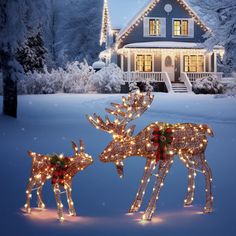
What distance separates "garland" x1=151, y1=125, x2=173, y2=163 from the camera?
6.63 metres

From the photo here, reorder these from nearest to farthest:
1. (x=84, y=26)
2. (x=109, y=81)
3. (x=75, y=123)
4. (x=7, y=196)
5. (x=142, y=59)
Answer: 1. (x=7, y=196)
2. (x=75, y=123)
3. (x=109, y=81)
4. (x=142, y=59)
5. (x=84, y=26)

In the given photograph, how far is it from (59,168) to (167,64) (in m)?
37.1

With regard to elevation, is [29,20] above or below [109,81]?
above

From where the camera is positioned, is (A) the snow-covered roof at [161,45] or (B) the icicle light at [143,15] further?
(B) the icicle light at [143,15]

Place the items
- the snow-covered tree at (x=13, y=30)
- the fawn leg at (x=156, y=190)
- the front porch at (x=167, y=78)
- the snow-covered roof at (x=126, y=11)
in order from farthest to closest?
the snow-covered roof at (x=126, y=11) → the front porch at (x=167, y=78) → the snow-covered tree at (x=13, y=30) → the fawn leg at (x=156, y=190)

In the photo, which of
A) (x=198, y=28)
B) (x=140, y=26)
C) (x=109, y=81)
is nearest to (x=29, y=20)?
(x=109, y=81)

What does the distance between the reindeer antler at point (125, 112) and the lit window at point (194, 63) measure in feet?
121

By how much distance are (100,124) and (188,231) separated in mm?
1879

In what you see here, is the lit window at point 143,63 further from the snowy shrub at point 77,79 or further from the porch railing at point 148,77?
the snowy shrub at point 77,79

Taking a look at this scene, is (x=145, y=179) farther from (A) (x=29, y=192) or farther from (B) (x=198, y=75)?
(B) (x=198, y=75)

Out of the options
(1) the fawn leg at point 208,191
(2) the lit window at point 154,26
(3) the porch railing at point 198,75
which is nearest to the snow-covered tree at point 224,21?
(3) the porch railing at point 198,75

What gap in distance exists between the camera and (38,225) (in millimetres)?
6484

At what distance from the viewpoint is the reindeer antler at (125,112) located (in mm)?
6844

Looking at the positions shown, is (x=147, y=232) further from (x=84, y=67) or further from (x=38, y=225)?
(x=84, y=67)
